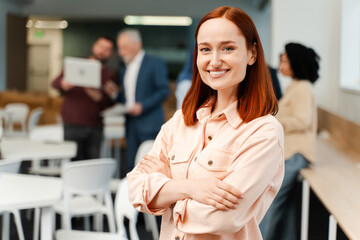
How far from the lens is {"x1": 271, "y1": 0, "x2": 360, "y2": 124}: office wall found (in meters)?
6.12

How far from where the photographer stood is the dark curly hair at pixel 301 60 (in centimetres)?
395

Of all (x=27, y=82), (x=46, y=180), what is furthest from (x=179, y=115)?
(x=27, y=82)

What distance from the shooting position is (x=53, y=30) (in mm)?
15305

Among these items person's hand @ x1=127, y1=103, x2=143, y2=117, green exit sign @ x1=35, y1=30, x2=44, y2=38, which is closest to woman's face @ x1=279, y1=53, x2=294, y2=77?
person's hand @ x1=127, y1=103, x2=143, y2=117

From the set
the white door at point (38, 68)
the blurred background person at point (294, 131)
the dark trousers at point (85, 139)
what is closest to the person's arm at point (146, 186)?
the blurred background person at point (294, 131)

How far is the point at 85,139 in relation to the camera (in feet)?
16.9

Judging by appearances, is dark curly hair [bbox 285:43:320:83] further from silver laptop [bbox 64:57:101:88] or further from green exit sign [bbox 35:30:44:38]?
green exit sign [bbox 35:30:44:38]

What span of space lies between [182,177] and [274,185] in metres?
0.27

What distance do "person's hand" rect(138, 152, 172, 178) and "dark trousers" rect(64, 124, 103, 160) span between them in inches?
138

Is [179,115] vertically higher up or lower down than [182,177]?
higher up

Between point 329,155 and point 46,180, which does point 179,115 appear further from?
point 329,155

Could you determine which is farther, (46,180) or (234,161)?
(46,180)

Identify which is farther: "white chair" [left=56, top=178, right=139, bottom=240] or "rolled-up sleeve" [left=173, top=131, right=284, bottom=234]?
"white chair" [left=56, top=178, right=139, bottom=240]

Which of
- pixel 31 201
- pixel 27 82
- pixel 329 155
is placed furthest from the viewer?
pixel 27 82
